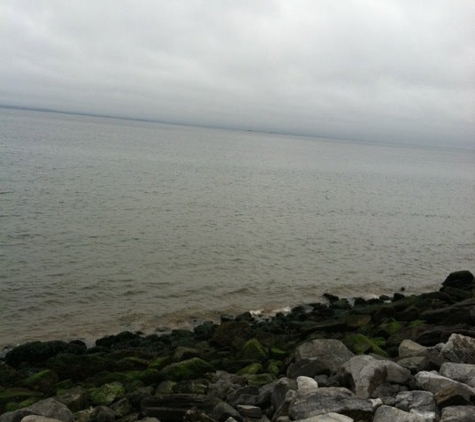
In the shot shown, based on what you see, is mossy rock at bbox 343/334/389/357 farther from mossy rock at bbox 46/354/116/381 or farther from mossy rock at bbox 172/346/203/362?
mossy rock at bbox 46/354/116/381

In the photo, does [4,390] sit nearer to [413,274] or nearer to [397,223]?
[413,274]

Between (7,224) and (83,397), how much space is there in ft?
61.0

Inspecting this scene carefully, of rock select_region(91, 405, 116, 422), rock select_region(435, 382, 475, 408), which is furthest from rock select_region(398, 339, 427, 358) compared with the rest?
rock select_region(91, 405, 116, 422)

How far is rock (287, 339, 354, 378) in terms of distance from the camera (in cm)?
816

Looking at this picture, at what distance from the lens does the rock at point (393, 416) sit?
19.5 feet

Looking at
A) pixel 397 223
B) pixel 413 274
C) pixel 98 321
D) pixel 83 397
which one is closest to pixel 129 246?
pixel 98 321

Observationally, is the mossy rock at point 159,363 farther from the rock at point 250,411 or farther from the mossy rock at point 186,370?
the rock at point 250,411

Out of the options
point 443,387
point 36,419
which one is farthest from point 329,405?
point 36,419

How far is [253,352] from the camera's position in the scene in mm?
10805

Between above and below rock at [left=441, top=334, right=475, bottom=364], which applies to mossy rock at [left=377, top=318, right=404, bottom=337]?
below

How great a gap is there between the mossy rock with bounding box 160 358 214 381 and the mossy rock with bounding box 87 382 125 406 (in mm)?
1088

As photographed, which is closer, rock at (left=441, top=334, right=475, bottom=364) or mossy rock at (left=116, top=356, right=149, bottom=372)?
rock at (left=441, top=334, right=475, bottom=364)

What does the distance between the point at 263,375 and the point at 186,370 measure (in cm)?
160

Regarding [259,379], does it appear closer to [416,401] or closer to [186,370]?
[186,370]
